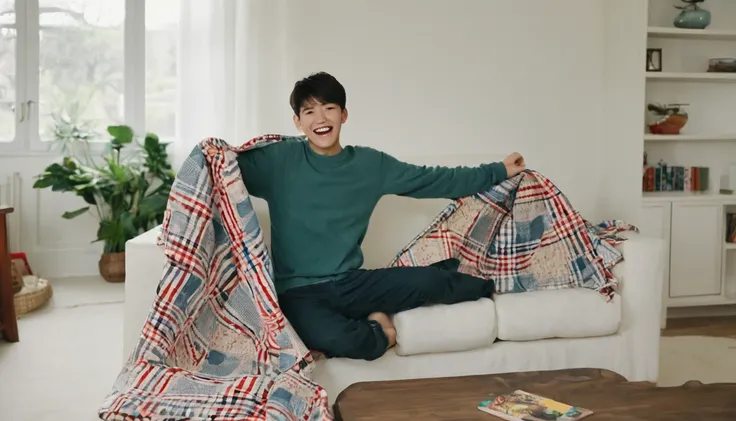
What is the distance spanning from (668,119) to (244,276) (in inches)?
104

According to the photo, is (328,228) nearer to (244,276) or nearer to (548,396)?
(244,276)

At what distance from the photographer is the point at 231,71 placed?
→ 4.06m

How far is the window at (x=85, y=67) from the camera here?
16.1 feet

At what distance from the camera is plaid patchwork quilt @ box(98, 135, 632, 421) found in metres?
1.90

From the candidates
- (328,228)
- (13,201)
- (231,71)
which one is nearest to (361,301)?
(328,228)

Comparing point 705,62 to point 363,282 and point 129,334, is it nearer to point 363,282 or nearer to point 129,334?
A: point 363,282

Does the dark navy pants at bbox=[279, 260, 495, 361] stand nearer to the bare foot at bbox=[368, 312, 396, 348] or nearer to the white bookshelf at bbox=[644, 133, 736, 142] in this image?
the bare foot at bbox=[368, 312, 396, 348]

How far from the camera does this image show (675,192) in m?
3.95

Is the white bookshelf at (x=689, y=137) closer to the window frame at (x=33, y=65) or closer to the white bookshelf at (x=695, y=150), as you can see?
the white bookshelf at (x=695, y=150)

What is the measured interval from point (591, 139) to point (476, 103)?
2.01 ft

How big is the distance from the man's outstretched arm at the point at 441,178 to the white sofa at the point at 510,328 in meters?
0.24

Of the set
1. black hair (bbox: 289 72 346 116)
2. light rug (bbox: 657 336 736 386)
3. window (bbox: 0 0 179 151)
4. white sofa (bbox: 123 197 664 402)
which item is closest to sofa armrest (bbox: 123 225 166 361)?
white sofa (bbox: 123 197 664 402)

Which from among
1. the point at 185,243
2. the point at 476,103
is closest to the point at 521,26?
the point at 476,103

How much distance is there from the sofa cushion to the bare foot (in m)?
0.01
